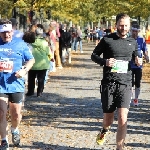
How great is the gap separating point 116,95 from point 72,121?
9.75ft

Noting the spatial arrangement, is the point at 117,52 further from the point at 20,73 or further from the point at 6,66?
the point at 6,66

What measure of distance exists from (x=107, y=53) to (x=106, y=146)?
1.56m

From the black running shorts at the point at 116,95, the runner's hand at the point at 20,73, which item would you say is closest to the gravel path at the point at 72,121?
the black running shorts at the point at 116,95

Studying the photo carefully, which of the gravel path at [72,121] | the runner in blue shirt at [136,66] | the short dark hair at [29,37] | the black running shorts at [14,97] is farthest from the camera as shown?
the short dark hair at [29,37]

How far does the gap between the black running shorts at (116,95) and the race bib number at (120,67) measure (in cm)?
19

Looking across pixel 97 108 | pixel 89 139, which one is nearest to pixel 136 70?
pixel 97 108

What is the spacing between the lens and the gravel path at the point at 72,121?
7.47 m

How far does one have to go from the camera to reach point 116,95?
648 cm

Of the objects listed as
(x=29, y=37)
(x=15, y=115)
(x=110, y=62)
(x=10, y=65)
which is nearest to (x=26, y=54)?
(x=10, y=65)

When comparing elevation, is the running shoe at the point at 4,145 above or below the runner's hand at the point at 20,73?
below

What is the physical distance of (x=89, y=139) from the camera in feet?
25.4

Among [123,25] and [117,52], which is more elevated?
[123,25]

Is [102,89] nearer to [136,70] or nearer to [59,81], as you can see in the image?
[136,70]

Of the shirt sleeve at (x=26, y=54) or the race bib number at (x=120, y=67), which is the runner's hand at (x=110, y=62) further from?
the shirt sleeve at (x=26, y=54)
